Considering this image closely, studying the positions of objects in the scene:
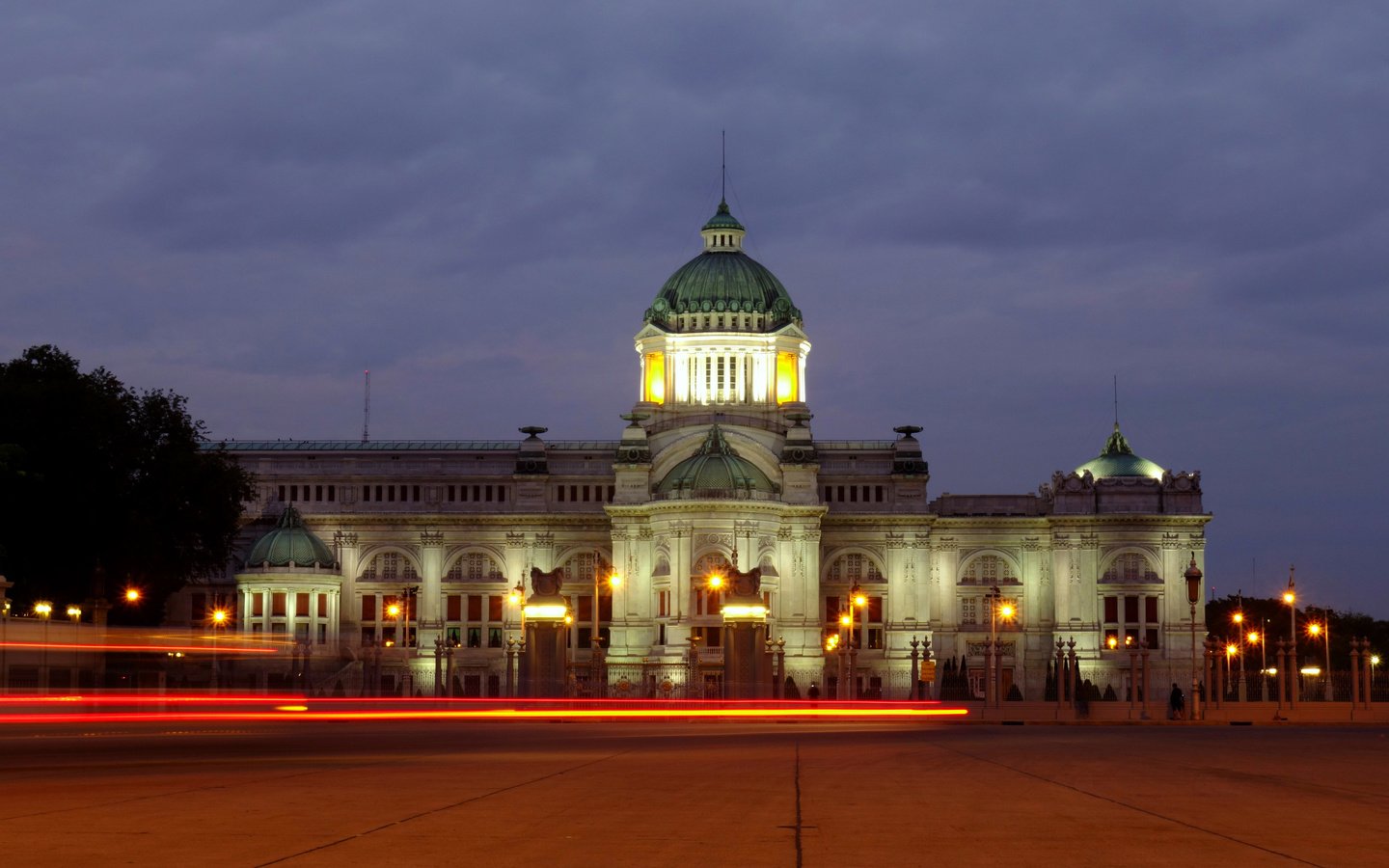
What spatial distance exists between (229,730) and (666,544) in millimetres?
78993

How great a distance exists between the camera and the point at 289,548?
13650cm

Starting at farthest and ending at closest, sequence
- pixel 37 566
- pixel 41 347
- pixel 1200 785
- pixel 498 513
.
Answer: pixel 498 513
pixel 41 347
pixel 37 566
pixel 1200 785

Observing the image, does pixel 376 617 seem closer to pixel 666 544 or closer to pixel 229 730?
pixel 666 544

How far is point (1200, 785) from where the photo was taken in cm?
3189

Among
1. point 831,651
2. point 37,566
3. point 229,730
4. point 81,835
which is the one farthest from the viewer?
point 831,651

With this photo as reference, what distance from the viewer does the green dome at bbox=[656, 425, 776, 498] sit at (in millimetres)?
130375

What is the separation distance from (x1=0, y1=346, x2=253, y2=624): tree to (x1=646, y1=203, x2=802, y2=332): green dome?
53898 mm

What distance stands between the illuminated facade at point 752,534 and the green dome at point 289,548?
0.50ft

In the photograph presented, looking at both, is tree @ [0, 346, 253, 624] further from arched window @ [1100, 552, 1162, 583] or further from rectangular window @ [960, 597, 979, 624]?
arched window @ [1100, 552, 1162, 583]

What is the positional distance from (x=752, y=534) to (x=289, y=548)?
33.0m

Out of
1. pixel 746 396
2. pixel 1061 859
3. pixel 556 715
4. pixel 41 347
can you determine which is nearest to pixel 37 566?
pixel 41 347

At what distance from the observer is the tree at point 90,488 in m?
89.2

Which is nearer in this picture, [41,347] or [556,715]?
[556,715]

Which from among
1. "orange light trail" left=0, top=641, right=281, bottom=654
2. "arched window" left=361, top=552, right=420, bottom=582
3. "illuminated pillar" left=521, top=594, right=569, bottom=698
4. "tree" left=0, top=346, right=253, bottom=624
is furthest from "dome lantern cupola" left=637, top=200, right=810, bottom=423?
"orange light trail" left=0, top=641, right=281, bottom=654
